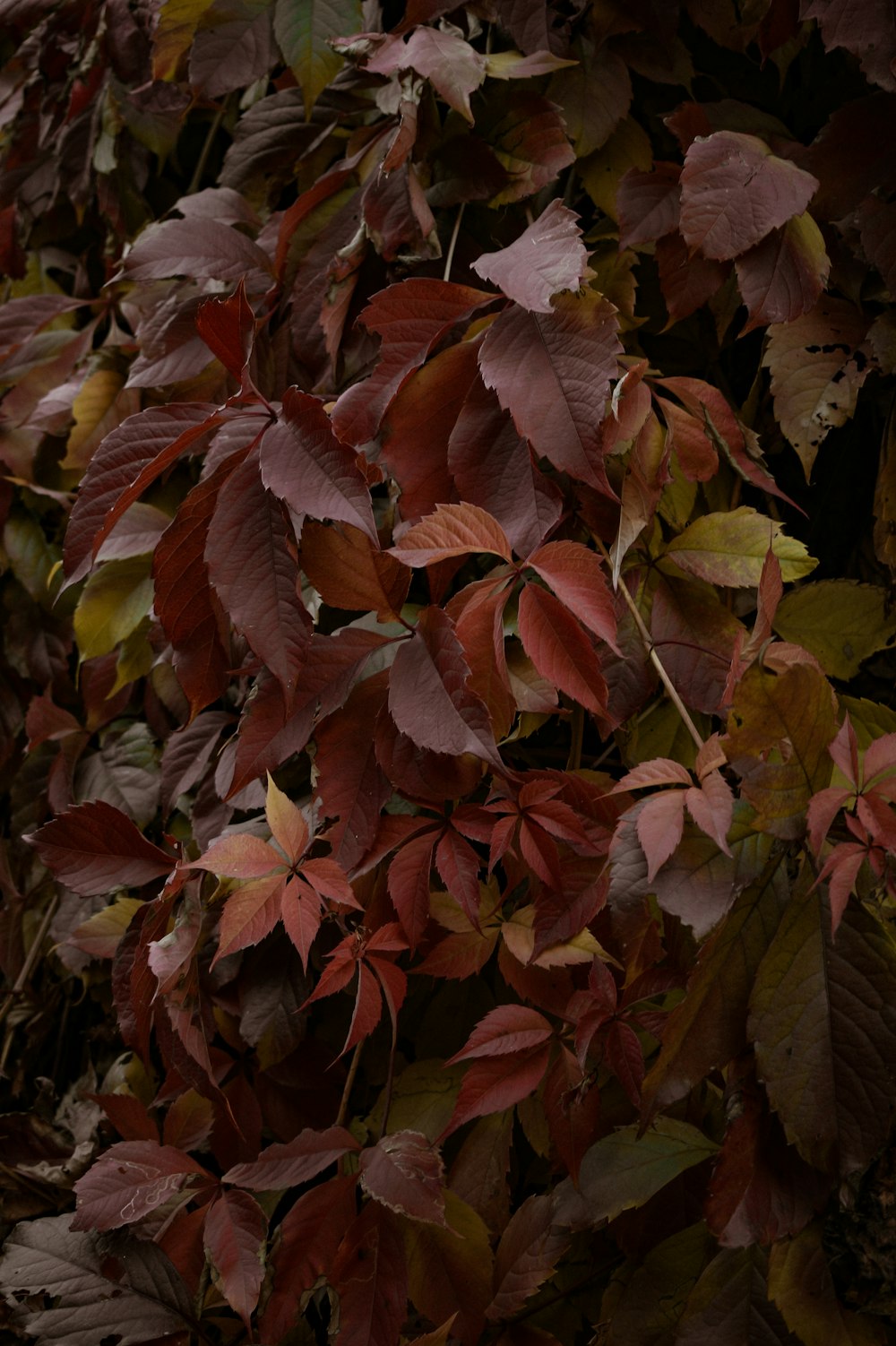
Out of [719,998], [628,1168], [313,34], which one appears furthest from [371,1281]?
[313,34]

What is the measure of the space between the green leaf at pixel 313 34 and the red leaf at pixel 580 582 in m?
0.58

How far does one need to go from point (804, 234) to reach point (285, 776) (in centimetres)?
60

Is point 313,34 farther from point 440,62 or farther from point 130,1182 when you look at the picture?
point 130,1182

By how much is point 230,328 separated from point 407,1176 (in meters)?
0.58

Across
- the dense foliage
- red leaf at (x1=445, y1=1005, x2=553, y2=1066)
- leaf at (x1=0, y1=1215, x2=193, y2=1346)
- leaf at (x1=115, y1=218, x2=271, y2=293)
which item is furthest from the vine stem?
leaf at (x1=0, y1=1215, x2=193, y2=1346)

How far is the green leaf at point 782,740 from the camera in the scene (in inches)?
24.4

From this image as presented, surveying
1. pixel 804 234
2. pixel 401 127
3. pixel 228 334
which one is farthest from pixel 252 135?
pixel 804 234

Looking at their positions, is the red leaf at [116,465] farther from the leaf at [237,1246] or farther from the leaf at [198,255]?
the leaf at [237,1246]

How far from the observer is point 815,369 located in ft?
2.80

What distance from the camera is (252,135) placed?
3.53 feet

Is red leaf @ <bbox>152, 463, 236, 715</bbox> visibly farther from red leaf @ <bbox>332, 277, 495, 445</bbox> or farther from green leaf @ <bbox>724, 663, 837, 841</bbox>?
green leaf @ <bbox>724, 663, 837, 841</bbox>

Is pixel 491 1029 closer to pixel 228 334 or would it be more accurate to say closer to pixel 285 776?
pixel 285 776

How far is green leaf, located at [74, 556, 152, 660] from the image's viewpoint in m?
1.08

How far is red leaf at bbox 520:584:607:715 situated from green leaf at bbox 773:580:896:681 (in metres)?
0.25
